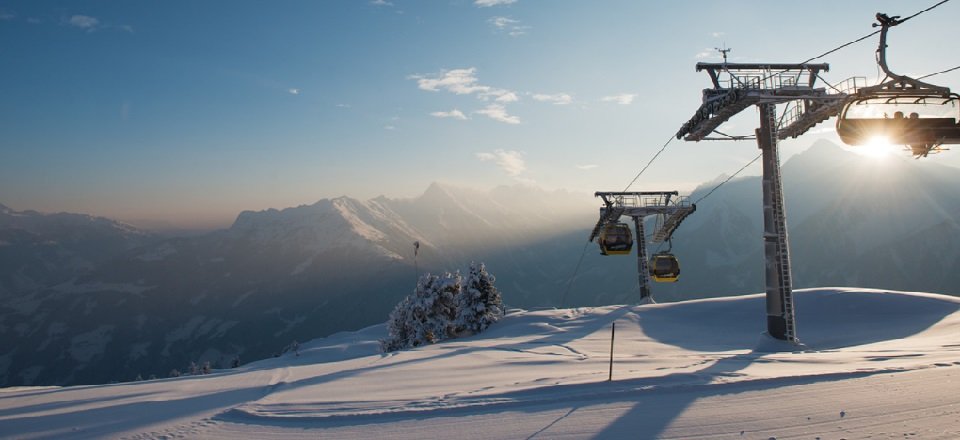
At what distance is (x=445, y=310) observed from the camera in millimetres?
44531

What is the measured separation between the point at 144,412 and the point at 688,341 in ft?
73.4

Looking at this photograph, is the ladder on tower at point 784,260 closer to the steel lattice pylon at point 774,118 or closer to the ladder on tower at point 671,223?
the steel lattice pylon at point 774,118

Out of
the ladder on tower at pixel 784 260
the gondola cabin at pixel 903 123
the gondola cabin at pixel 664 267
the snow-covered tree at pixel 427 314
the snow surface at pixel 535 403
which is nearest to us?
the snow surface at pixel 535 403

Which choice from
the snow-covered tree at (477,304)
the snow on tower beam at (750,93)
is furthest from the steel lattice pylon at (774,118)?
the snow-covered tree at (477,304)

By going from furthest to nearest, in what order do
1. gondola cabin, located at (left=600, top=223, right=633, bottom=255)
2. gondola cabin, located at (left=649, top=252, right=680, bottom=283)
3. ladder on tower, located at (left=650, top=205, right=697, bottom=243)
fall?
ladder on tower, located at (left=650, top=205, right=697, bottom=243) → gondola cabin, located at (left=600, top=223, right=633, bottom=255) → gondola cabin, located at (left=649, top=252, right=680, bottom=283)

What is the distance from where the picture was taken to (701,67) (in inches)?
877

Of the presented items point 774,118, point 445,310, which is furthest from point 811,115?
point 445,310

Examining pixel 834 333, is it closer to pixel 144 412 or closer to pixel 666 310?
pixel 666 310

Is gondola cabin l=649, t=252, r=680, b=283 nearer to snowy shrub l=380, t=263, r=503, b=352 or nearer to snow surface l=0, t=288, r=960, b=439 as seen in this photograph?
snowy shrub l=380, t=263, r=503, b=352

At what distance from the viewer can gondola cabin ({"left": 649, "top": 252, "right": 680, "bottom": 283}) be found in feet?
103

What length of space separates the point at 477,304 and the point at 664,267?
606 inches

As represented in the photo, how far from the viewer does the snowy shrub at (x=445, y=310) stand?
4106cm

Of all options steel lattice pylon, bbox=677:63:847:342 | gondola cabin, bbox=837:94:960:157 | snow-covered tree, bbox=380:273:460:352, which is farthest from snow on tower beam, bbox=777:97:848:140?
snow-covered tree, bbox=380:273:460:352

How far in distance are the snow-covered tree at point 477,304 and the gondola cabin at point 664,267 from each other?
1354cm
